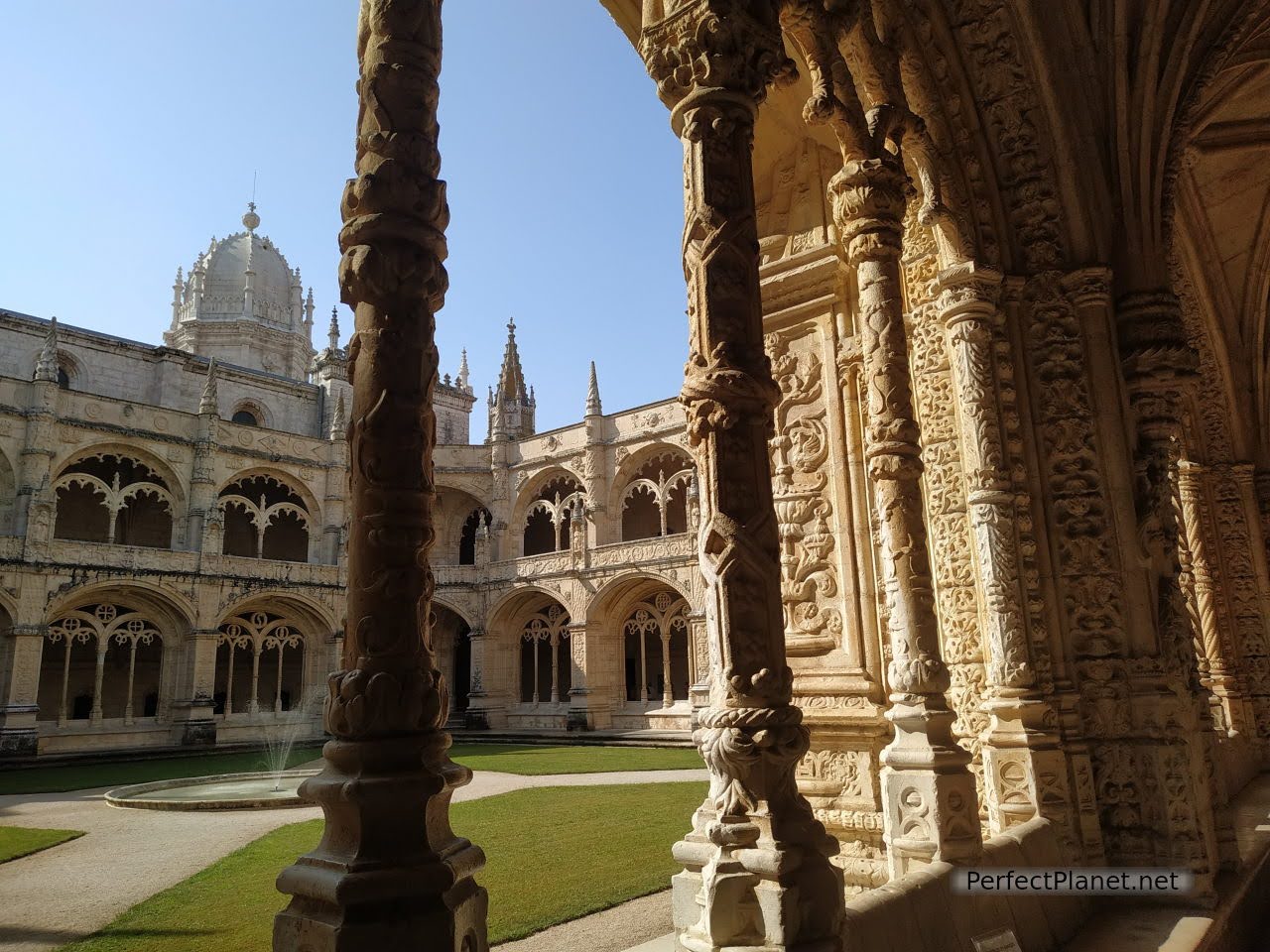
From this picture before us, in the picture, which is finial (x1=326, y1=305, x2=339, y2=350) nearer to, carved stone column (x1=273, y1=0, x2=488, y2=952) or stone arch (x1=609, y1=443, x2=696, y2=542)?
stone arch (x1=609, y1=443, x2=696, y2=542)

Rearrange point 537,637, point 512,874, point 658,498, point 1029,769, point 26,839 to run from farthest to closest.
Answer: point 537,637
point 658,498
point 26,839
point 512,874
point 1029,769

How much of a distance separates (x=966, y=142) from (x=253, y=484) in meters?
25.6

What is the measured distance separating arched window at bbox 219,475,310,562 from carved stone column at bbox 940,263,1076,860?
23667 mm

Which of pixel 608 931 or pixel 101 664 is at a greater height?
pixel 101 664

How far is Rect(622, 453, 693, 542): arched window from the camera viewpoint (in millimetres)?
24875

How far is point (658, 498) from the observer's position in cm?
2488

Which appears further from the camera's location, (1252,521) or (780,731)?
(1252,521)

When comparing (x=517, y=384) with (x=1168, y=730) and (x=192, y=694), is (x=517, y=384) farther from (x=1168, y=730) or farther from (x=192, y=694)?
(x=1168, y=730)

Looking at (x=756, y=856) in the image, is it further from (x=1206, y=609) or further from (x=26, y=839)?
(x=26, y=839)

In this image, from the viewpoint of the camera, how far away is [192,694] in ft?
71.1

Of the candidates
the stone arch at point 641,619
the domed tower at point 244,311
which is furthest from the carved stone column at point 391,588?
the domed tower at point 244,311

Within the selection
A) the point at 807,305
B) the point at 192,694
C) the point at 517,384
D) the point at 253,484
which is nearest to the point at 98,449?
the point at 253,484

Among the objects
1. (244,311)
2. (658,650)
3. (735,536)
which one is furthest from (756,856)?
(244,311)

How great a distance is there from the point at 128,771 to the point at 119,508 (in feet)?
30.2
